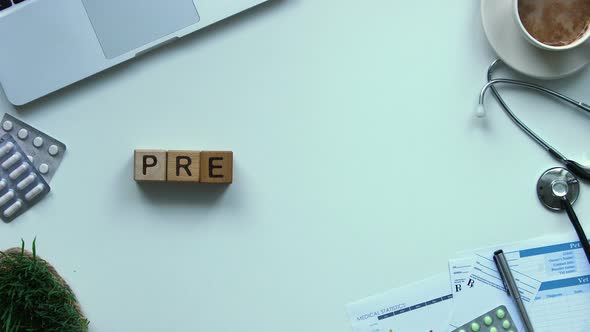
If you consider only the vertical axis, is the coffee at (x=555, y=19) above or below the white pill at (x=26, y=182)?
below

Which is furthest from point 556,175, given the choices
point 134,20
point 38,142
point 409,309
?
point 38,142

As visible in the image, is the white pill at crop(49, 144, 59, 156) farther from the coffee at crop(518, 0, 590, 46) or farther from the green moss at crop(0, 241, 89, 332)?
the coffee at crop(518, 0, 590, 46)

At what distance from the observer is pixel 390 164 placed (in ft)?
2.97

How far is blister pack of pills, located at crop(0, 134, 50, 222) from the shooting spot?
2.95ft

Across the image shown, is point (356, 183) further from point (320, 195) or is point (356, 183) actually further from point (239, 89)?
point (239, 89)

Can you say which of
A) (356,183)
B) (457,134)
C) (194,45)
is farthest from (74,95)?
(457,134)

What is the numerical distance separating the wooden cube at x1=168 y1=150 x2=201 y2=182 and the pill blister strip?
0.17m

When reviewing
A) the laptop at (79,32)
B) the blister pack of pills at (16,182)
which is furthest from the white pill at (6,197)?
the laptop at (79,32)

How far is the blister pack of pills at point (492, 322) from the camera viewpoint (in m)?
0.91

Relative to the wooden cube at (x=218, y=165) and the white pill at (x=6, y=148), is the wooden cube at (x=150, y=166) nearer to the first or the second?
the wooden cube at (x=218, y=165)

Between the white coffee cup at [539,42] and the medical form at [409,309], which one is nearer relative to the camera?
the white coffee cup at [539,42]

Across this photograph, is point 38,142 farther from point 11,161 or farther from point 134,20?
→ point 134,20

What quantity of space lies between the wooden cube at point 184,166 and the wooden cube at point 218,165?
1 centimetres

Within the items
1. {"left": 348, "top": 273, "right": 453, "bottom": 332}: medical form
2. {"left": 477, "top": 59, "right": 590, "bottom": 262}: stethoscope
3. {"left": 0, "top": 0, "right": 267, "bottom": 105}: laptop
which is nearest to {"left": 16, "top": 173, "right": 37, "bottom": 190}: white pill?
{"left": 0, "top": 0, "right": 267, "bottom": 105}: laptop
